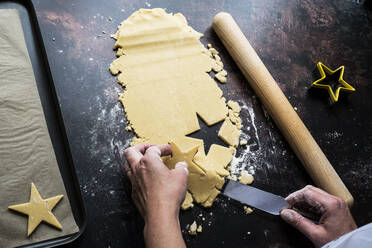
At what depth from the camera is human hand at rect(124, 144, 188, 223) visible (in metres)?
0.93

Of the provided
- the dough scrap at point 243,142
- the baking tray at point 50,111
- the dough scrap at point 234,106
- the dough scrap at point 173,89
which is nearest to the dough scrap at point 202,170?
the dough scrap at point 173,89

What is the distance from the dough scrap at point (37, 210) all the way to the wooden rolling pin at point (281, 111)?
1.00 m

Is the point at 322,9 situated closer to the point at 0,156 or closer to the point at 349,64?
the point at 349,64

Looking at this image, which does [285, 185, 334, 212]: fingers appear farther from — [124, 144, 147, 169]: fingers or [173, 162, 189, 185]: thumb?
[124, 144, 147, 169]: fingers

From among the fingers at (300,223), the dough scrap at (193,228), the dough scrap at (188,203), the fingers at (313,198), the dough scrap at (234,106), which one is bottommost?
the fingers at (300,223)

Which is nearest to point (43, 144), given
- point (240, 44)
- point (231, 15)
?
point (240, 44)

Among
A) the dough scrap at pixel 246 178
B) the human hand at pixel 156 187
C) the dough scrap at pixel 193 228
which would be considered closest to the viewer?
the human hand at pixel 156 187

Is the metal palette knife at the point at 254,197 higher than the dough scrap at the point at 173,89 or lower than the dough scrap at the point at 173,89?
lower

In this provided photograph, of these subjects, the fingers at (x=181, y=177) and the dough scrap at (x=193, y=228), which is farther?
the dough scrap at (x=193, y=228)

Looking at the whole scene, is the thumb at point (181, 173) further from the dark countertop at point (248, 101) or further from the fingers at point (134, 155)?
the dark countertop at point (248, 101)

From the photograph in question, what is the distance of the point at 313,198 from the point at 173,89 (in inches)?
29.9

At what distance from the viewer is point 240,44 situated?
1.52 m

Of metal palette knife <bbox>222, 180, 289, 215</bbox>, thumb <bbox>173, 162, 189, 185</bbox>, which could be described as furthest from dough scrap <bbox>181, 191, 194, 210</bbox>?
thumb <bbox>173, 162, 189, 185</bbox>

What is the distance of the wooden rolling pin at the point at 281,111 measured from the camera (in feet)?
4.17
